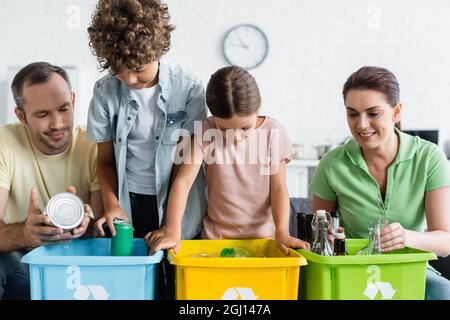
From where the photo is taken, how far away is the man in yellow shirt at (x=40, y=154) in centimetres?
148

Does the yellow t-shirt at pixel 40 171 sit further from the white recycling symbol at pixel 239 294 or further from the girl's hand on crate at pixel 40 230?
the white recycling symbol at pixel 239 294

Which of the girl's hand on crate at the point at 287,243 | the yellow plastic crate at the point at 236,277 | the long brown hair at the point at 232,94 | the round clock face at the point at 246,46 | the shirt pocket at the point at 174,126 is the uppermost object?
the round clock face at the point at 246,46

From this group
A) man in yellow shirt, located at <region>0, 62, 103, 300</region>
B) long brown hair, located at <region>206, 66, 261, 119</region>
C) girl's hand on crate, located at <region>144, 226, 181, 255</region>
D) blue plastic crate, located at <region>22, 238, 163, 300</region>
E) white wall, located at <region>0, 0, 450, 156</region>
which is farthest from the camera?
white wall, located at <region>0, 0, 450, 156</region>

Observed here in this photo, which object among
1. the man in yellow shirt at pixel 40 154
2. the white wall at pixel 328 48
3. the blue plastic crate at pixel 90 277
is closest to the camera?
the blue plastic crate at pixel 90 277

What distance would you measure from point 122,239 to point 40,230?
186 millimetres

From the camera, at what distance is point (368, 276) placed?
3.43 feet

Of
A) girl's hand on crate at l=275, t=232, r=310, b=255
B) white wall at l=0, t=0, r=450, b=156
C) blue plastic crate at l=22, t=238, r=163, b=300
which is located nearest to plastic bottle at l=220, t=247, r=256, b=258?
girl's hand on crate at l=275, t=232, r=310, b=255

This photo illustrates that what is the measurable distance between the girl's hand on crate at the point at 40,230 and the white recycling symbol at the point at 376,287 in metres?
0.64

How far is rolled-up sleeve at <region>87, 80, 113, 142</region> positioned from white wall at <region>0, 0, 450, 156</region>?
3.15m

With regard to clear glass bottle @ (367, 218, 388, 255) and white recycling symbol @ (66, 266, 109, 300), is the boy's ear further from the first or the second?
clear glass bottle @ (367, 218, 388, 255)

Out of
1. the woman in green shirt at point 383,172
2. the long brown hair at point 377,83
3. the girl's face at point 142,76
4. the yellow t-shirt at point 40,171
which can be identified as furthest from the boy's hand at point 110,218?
the long brown hair at point 377,83

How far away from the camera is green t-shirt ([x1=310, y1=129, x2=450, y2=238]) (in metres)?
1.36
